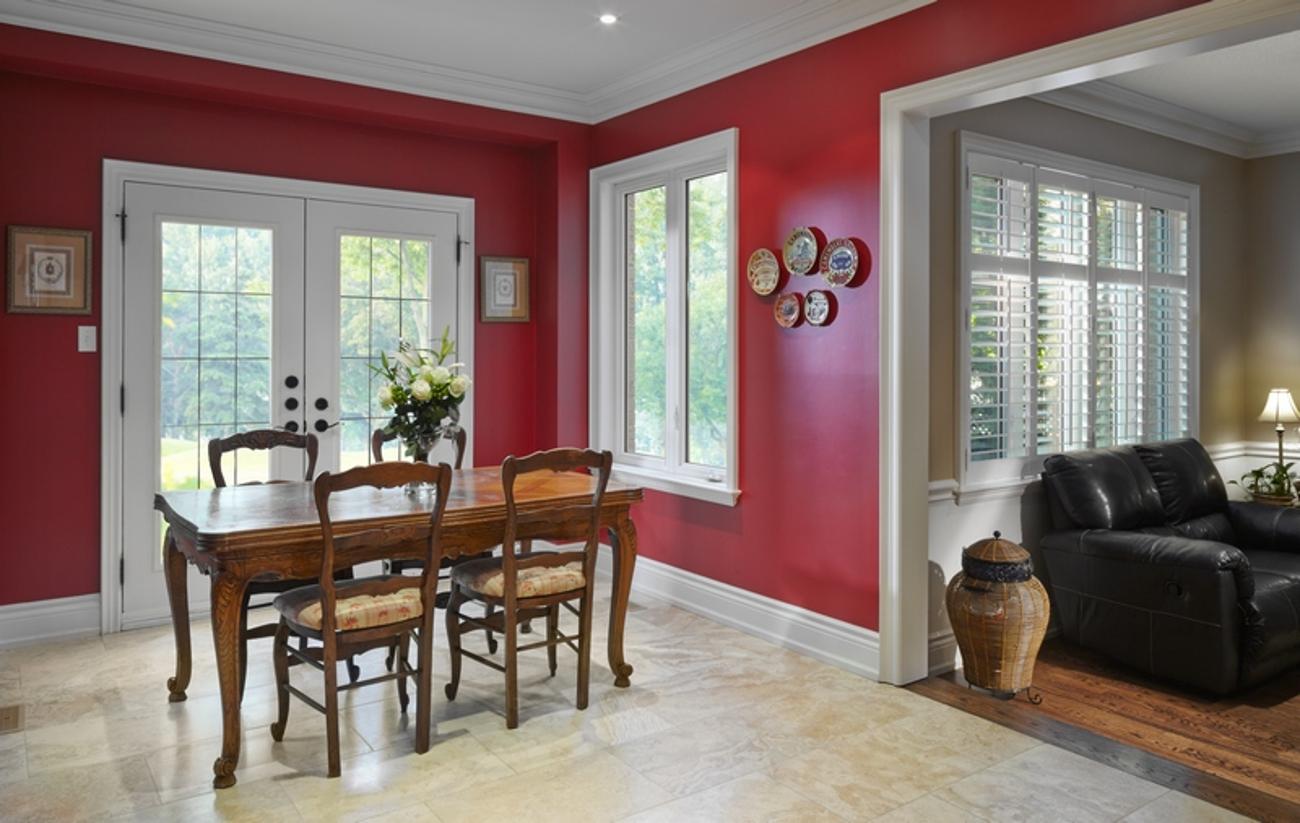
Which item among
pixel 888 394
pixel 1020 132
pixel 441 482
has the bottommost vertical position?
pixel 441 482

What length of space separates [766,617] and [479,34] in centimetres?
304

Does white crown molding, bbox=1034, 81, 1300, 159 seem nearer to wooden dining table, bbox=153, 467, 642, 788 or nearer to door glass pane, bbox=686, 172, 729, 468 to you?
door glass pane, bbox=686, 172, 729, 468

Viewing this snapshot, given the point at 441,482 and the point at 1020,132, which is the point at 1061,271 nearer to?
the point at 1020,132

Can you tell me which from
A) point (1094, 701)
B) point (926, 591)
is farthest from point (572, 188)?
point (1094, 701)

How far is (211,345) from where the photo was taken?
4625 millimetres

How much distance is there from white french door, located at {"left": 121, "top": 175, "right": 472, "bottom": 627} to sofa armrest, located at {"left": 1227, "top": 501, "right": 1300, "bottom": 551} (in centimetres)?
445

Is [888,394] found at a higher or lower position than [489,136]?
lower

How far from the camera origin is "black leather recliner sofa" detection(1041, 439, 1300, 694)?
147 inches

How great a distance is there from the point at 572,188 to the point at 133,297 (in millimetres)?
2402

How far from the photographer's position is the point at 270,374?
4.77m

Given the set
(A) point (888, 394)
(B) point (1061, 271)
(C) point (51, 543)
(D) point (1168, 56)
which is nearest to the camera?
(D) point (1168, 56)

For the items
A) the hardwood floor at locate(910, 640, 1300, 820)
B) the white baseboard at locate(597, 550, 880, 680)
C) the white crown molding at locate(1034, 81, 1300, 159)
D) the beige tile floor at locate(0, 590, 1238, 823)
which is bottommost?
the hardwood floor at locate(910, 640, 1300, 820)

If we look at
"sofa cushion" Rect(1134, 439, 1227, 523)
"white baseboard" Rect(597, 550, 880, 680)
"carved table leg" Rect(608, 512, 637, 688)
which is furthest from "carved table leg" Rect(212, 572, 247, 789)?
"sofa cushion" Rect(1134, 439, 1227, 523)

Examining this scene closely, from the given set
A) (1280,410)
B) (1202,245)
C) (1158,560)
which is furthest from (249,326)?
(1280,410)
